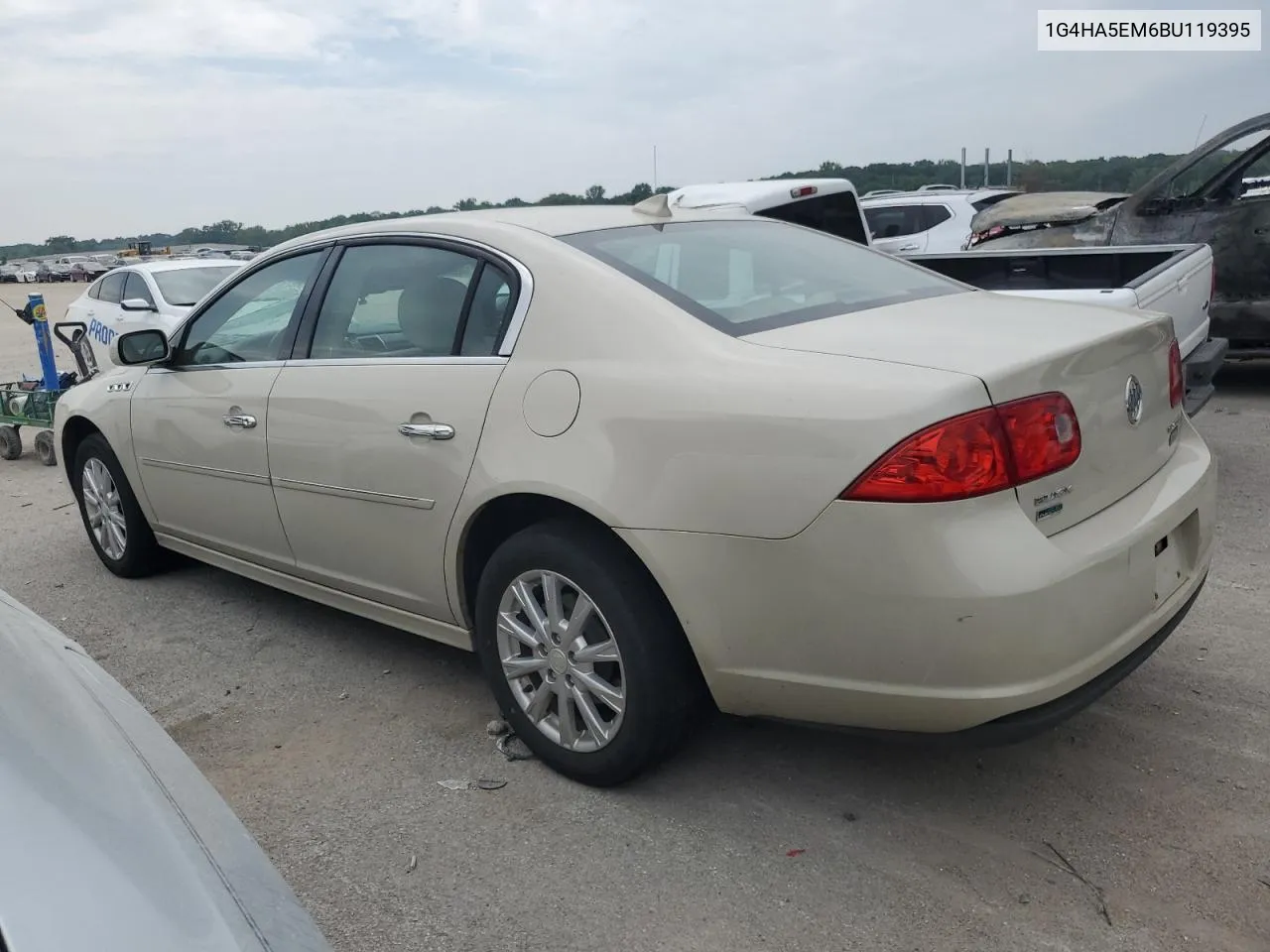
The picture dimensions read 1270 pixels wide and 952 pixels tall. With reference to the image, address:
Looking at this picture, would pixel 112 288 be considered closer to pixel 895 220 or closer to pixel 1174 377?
pixel 895 220

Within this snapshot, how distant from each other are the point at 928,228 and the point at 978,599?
425 inches

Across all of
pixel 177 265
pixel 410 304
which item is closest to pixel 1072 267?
pixel 410 304

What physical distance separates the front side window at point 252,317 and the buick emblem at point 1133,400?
106 inches

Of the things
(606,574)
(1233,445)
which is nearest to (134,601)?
(606,574)

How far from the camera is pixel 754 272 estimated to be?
3188 mm

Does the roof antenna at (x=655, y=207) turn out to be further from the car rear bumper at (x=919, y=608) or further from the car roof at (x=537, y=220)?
the car rear bumper at (x=919, y=608)

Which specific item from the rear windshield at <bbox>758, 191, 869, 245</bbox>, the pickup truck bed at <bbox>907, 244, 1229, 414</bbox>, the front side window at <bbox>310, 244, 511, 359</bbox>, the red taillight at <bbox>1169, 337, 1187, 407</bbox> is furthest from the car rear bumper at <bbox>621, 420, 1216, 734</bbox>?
the rear windshield at <bbox>758, 191, 869, 245</bbox>

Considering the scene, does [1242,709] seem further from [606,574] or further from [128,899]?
[128,899]

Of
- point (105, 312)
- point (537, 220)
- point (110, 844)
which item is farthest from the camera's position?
point (105, 312)

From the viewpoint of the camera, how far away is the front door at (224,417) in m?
3.81

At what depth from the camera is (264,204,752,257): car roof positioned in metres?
3.30

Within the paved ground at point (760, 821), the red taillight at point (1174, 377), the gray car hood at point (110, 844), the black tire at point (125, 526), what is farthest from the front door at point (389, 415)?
the red taillight at point (1174, 377)

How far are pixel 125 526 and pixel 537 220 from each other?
108 inches

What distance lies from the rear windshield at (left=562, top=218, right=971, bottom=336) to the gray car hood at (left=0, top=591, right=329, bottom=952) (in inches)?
64.5
